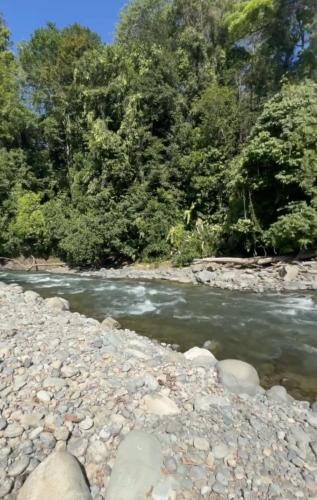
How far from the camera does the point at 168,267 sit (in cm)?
1520

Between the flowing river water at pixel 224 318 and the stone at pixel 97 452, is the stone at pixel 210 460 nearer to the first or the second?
the stone at pixel 97 452

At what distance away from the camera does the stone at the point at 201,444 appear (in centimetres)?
275

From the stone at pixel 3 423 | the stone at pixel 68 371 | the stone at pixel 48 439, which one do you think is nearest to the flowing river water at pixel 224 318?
the stone at pixel 68 371

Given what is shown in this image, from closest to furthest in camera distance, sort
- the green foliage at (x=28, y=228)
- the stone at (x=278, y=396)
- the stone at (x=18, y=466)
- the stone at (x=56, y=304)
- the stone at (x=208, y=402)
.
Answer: the stone at (x=18, y=466), the stone at (x=208, y=402), the stone at (x=278, y=396), the stone at (x=56, y=304), the green foliage at (x=28, y=228)

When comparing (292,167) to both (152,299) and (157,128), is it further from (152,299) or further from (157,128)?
(157,128)

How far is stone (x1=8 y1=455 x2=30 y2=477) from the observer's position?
7.96 ft

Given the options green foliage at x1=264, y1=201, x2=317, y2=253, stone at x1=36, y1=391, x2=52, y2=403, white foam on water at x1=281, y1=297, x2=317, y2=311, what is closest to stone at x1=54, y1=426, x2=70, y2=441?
stone at x1=36, y1=391, x2=52, y2=403

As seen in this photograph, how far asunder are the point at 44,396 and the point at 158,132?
1814 cm

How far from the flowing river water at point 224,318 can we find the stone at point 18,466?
325cm

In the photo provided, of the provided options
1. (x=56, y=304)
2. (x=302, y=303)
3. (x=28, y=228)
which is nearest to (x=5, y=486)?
(x=56, y=304)

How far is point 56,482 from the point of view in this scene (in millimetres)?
2260

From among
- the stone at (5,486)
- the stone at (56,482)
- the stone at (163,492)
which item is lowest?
the stone at (163,492)

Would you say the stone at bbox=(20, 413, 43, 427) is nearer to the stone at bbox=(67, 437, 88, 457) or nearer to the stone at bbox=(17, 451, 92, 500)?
the stone at bbox=(67, 437, 88, 457)

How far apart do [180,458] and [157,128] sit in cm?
1887
